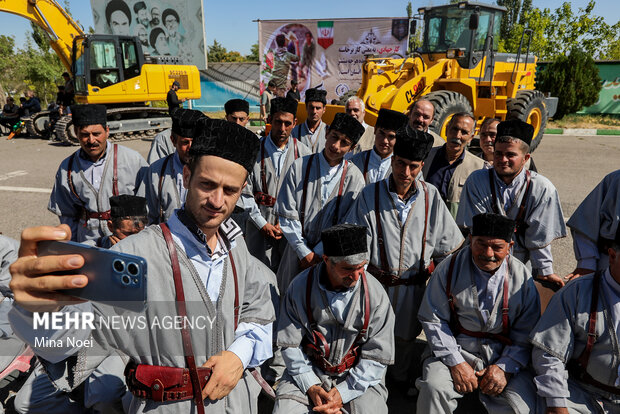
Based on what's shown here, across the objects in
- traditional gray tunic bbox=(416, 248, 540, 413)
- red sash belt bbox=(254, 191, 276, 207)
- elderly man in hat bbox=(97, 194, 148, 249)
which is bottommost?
traditional gray tunic bbox=(416, 248, 540, 413)

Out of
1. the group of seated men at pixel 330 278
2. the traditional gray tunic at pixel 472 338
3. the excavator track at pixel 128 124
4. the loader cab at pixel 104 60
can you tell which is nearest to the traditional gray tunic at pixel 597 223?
the group of seated men at pixel 330 278

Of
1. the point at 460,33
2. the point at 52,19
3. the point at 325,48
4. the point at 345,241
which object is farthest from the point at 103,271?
the point at 325,48

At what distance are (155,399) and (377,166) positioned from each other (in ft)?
10.0

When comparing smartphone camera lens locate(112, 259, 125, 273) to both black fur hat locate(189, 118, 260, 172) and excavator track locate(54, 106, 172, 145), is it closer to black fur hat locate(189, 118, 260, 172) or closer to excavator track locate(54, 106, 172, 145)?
black fur hat locate(189, 118, 260, 172)

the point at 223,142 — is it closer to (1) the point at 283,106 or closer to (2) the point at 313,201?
(2) the point at 313,201

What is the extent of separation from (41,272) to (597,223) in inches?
135

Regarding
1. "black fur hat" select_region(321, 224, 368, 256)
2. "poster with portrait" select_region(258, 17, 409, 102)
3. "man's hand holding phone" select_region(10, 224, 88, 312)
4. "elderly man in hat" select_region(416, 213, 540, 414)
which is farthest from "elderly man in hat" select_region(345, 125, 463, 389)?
"poster with portrait" select_region(258, 17, 409, 102)

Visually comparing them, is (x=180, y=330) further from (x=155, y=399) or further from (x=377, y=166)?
(x=377, y=166)

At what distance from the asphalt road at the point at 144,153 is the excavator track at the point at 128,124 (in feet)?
1.49

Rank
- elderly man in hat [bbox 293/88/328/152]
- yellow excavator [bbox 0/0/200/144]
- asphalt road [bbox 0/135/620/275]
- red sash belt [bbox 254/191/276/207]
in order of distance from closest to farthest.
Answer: red sash belt [bbox 254/191/276/207] → elderly man in hat [bbox 293/88/328/152] → asphalt road [bbox 0/135/620/275] → yellow excavator [bbox 0/0/200/144]

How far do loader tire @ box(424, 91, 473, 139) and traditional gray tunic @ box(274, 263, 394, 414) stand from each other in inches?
247

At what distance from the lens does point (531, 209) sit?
3.22 metres

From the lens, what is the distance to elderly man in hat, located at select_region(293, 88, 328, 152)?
561 cm

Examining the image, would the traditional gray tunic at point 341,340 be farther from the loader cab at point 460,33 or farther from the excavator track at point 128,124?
the excavator track at point 128,124
